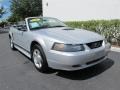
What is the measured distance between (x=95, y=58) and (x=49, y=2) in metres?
11.7

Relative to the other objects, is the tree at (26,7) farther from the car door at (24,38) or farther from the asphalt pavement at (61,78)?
the asphalt pavement at (61,78)

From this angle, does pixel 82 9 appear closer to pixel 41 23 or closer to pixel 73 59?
pixel 41 23

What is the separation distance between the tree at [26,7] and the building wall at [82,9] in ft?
57.9

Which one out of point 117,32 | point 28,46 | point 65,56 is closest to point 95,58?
point 65,56

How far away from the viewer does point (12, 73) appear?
4984 mm

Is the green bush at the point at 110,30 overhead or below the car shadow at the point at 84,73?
overhead

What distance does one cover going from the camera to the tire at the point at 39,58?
455 cm

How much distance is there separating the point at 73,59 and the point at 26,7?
30295mm

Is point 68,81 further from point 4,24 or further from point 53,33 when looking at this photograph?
point 4,24

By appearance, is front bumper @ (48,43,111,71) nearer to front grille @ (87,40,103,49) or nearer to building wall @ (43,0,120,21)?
front grille @ (87,40,103,49)

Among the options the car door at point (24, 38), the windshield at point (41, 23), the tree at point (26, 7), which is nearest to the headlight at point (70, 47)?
the car door at point (24, 38)

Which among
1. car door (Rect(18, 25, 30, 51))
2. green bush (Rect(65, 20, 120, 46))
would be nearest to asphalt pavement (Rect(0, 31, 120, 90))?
car door (Rect(18, 25, 30, 51))

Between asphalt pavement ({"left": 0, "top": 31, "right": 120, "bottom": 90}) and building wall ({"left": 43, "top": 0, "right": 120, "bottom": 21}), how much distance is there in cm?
559

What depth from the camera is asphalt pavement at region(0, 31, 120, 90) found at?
402cm
